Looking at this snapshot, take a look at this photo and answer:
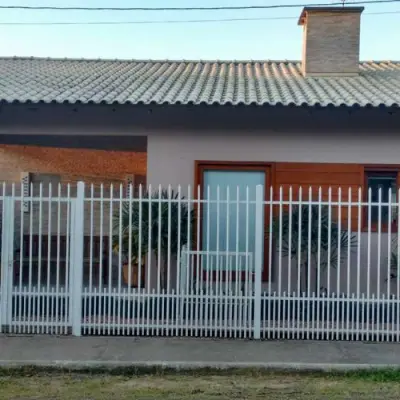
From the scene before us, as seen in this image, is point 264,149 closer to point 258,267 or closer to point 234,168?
point 234,168

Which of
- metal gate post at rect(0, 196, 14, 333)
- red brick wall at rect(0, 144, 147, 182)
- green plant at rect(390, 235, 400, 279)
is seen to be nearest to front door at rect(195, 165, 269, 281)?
green plant at rect(390, 235, 400, 279)

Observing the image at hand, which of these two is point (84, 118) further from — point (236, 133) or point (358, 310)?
point (358, 310)

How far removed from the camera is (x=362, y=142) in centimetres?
880

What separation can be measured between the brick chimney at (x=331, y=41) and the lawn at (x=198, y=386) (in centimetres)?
714

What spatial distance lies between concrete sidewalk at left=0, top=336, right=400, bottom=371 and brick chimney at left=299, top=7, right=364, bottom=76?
6.34 meters

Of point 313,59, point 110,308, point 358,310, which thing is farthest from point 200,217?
point 313,59

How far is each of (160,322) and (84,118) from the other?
3.78m

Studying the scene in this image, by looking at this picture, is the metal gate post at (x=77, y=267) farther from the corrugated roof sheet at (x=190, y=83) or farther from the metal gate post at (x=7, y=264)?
the corrugated roof sheet at (x=190, y=83)

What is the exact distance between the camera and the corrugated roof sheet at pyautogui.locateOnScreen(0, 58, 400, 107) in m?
8.42

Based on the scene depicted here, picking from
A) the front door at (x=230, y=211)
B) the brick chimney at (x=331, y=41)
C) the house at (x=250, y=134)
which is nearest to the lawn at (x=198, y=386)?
the front door at (x=230, y=211)

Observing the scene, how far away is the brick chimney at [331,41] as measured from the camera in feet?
37.0

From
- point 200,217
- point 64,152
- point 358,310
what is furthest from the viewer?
point 64,152

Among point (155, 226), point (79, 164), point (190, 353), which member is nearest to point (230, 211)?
point (155, 226)

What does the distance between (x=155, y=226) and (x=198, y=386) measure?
2376 mm
